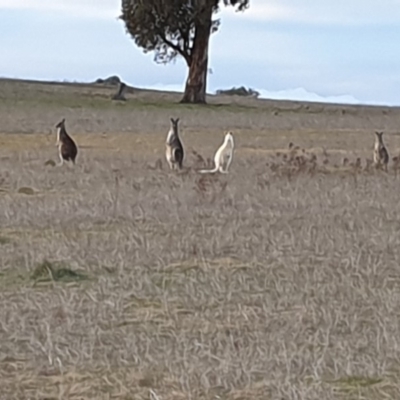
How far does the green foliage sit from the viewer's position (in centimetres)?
5288

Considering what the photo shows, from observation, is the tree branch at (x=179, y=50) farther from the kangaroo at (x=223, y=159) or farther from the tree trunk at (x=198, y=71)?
the kangaroo at (x=223, y=159)

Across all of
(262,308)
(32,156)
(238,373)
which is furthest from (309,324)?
(32,156)

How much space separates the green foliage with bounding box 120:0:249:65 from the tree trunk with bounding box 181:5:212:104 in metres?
0.50

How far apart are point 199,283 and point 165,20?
44.7m

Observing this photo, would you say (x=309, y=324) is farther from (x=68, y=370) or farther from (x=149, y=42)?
(x=149, y=42)

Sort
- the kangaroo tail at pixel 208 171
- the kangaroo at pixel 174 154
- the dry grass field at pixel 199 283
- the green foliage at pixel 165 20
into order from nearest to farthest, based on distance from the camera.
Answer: the dry grass field at pixel 199 283
the kangaroo tail at pixel 208 171
the kangaroo at pixel 174 154
the green foliage at pixel 165 20

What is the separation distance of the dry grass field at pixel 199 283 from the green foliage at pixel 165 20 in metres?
33.7

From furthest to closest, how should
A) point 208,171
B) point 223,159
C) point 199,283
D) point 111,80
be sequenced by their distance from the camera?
point 111,80 < point 208,171 < point 223,159 < point 199,283

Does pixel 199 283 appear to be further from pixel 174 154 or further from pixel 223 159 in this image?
pixel 174 154

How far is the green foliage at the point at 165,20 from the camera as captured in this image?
52875mm

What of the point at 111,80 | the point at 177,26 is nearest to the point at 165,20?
the point at 177,26

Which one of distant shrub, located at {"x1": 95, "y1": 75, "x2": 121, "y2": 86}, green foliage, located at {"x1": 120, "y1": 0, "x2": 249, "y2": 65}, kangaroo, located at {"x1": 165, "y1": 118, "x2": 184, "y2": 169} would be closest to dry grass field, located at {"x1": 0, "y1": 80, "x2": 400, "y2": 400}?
kangaroo, located at {"x1": 165, "y1": 118, "x2": 184, "y2": 169}

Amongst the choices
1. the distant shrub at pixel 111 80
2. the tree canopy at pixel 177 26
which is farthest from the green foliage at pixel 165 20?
the distant shrub at pixel 111 80

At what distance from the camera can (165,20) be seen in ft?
174
